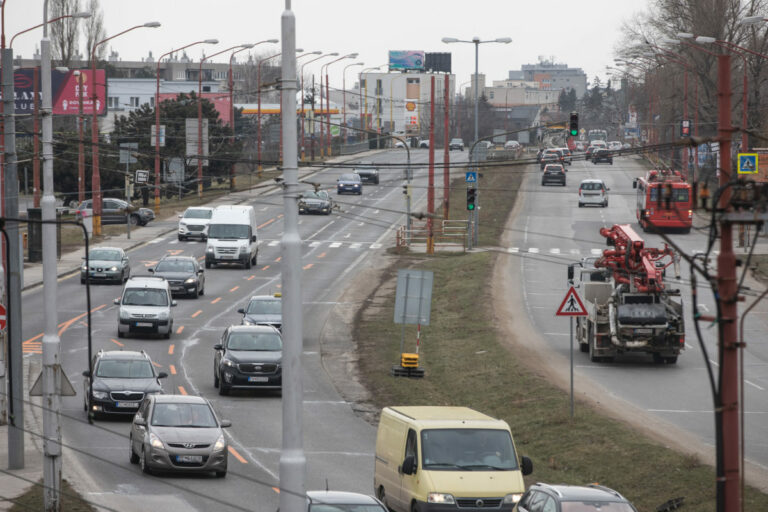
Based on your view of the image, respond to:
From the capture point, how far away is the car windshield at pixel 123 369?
28109mm

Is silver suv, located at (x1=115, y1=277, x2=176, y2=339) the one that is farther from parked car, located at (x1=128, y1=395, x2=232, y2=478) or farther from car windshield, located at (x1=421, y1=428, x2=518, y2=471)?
car windshield, located at (x1=421, y1=428, x2=518, y2=471)

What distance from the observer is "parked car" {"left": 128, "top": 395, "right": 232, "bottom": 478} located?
21.9 meters

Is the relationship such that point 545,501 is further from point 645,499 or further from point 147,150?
point 147,150

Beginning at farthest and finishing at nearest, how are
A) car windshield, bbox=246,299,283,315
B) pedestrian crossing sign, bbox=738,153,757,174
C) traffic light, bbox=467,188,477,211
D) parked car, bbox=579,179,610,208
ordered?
1. parked car, bbox=579,179,610,208
2. traffic light, bbox=467,188,477,211
3. pedestrian crossing sign, bbox=738,153,757,174
4. car windshield, bbox=246,299,283,315

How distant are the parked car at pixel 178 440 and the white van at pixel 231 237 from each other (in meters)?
33.4

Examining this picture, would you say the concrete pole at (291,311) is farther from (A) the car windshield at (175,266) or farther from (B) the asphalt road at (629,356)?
(A) the car windshield at (175,266)

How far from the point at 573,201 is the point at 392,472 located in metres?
69.5

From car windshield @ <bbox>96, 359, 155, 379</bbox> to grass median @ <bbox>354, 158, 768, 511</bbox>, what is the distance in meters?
5.91

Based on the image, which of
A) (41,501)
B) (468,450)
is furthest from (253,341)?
(468,450)

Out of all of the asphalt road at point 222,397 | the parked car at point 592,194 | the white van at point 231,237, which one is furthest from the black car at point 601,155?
the white van at point 231,237

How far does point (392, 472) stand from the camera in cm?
1833

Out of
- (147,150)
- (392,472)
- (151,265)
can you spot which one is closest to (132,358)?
(392,472)

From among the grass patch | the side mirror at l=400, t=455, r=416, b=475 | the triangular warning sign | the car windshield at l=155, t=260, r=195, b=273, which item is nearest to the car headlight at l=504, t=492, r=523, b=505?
the side mirror at l=400, t=455, r=416, b=475

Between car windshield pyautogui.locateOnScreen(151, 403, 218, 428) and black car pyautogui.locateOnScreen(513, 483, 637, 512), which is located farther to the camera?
car windshield pyautogui.locateOnScreen(151, 403, 218, 428)
